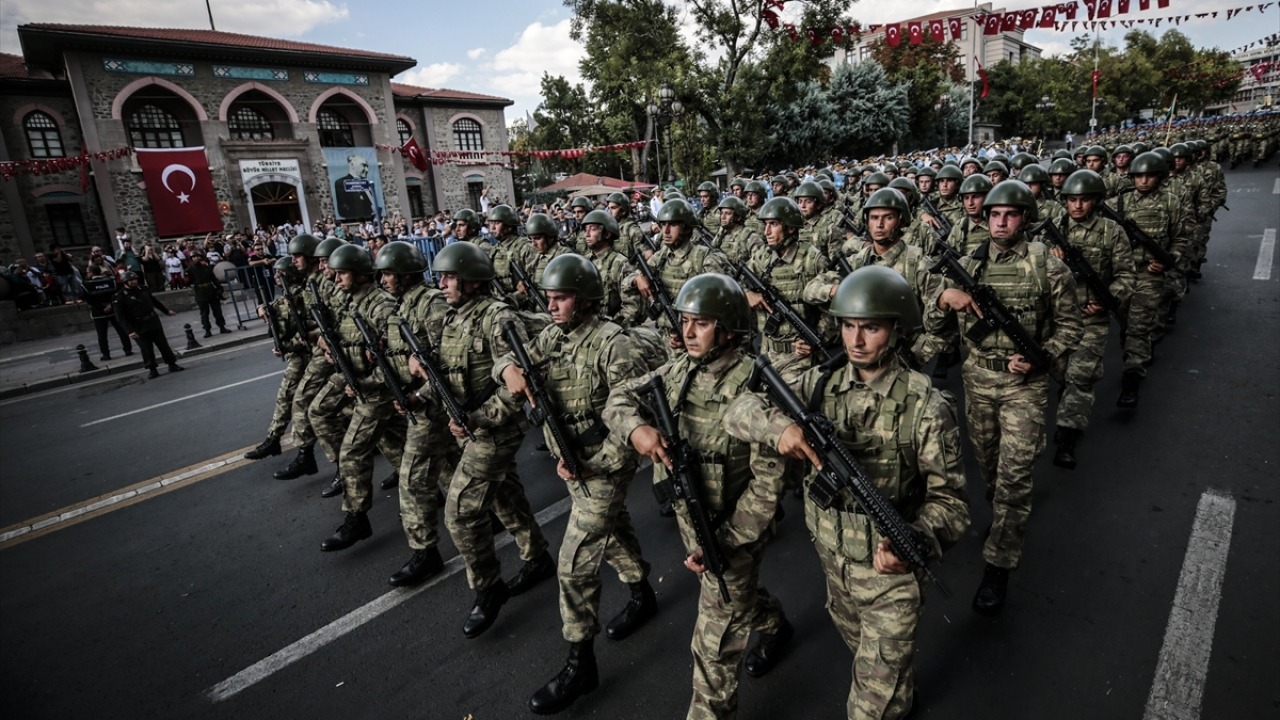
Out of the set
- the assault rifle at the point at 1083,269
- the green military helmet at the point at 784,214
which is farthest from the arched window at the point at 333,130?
the assault rifle at the point at 1083,269

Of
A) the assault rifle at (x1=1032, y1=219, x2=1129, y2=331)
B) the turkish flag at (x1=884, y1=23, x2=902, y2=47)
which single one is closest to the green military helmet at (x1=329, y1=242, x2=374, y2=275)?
the assault rifle at (x1=1032, y1=219, x2=1129, y2=331)

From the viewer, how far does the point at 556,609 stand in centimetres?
408

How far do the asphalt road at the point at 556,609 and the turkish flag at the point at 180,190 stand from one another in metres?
21.3

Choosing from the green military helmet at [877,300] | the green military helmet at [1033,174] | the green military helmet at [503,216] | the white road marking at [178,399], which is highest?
the green military helmet at [503,216]

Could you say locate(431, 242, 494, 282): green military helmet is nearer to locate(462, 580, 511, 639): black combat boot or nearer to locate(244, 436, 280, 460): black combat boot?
locate(462, 580, 511, 639): black combat boot

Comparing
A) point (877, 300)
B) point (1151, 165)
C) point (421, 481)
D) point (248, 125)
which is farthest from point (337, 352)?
point (248, 125)

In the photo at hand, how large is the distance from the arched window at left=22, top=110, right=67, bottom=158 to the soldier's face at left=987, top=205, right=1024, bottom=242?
31.4m

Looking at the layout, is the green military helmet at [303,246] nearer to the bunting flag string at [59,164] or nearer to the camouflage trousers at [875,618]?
the camouflage trousers at [875,618]

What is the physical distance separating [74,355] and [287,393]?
32.5 ft

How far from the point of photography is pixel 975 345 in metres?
4.16

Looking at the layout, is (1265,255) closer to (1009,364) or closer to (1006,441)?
(1009,364)

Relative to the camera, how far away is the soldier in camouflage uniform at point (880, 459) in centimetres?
241

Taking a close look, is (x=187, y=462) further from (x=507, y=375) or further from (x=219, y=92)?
(x=219, y=92)

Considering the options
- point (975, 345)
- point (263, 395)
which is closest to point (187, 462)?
point (263, 395)
